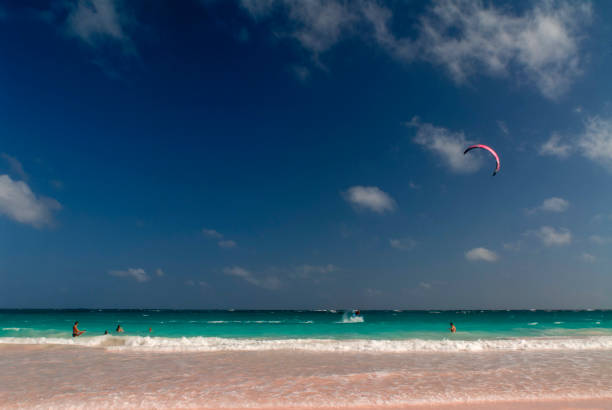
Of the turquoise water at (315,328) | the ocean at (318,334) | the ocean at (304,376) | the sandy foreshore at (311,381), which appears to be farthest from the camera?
the turquoise water at (315,328)

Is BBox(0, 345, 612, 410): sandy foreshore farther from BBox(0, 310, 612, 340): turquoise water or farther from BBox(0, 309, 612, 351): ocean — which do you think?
BBox(0, 310, 612, 340): turquoise water

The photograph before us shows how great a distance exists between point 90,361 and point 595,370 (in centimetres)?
1865

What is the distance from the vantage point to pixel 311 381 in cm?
1091

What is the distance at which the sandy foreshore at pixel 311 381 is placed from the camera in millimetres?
8805

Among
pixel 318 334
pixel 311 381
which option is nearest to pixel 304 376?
pixel 311 381

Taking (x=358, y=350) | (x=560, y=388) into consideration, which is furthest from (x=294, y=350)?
(x=560, y=388)

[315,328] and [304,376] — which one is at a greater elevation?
[304,376]

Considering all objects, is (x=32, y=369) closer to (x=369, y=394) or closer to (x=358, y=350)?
(x=369, y=394)

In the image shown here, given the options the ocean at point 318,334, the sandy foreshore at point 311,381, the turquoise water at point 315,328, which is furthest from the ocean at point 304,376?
the turquoise water at point 315,328

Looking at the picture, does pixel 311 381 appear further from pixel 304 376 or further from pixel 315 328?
pixel 315 328

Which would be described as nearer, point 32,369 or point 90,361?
point 32,369

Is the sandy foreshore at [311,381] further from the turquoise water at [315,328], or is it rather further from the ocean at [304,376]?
the turquoise water at [315,328]

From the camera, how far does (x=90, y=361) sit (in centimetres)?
1523

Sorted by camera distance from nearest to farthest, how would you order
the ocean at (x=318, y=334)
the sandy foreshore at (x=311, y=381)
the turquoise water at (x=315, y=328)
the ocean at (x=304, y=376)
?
the sandy foreshore at (x=311, y=381), the ocean at (x=304, y=376), the ocean at (x=318, y=334), the turquoise water at (x=315, y=328)
